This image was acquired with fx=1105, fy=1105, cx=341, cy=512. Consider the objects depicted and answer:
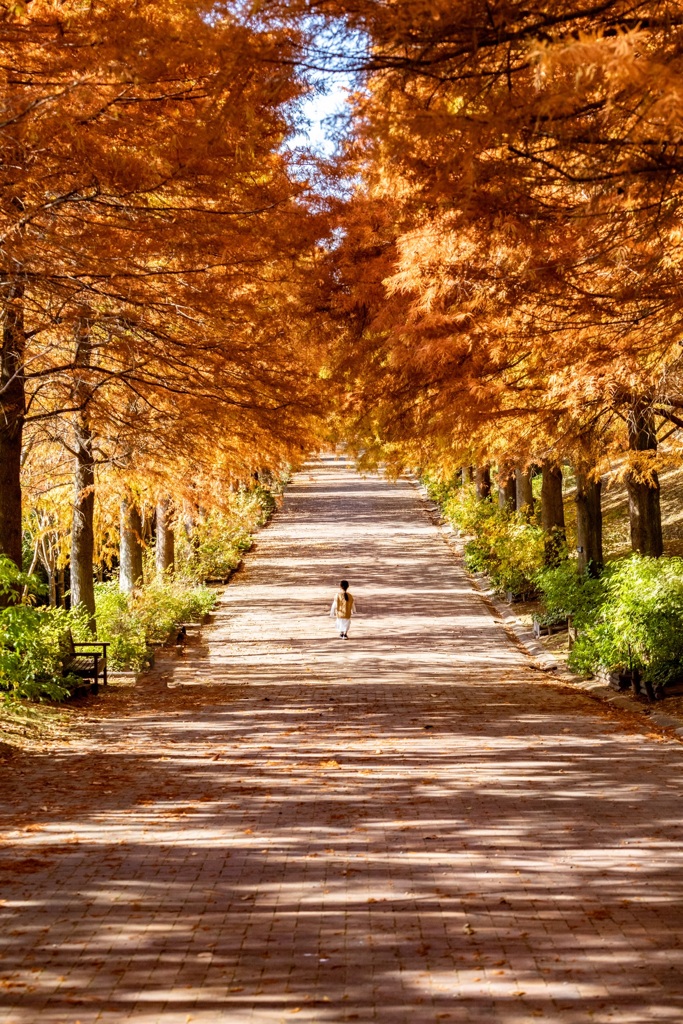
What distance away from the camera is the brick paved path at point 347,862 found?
5.36 meters

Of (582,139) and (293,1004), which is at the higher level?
(582,139)

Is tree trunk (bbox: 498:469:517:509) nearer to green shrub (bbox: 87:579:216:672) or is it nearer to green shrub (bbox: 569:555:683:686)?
green shrub (bbox: 87:579:216:672)

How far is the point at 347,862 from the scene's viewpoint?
7.53 metres

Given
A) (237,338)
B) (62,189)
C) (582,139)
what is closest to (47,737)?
(237,338)

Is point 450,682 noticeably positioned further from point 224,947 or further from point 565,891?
point 224,947

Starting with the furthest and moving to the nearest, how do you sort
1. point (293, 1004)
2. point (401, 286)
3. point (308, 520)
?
point (308, 520) → point (401, 286) → point (293, 1004)

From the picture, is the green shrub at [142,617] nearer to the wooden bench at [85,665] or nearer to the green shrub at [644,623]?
the wooden bench at [85,665]

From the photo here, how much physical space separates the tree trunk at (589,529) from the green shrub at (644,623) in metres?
4.53

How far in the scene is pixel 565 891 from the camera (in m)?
6.84

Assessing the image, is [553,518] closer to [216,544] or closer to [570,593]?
[570,593]

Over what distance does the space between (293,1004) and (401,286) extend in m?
8.02

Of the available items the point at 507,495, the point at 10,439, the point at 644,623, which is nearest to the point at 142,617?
the point at 10,439

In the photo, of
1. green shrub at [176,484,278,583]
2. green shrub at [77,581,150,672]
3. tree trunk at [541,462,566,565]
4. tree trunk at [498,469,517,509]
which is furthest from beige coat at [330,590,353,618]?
tree trunk at [498,469,517,509]

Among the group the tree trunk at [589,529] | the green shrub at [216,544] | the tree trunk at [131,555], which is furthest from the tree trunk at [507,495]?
the tree trunk at [131,555]
